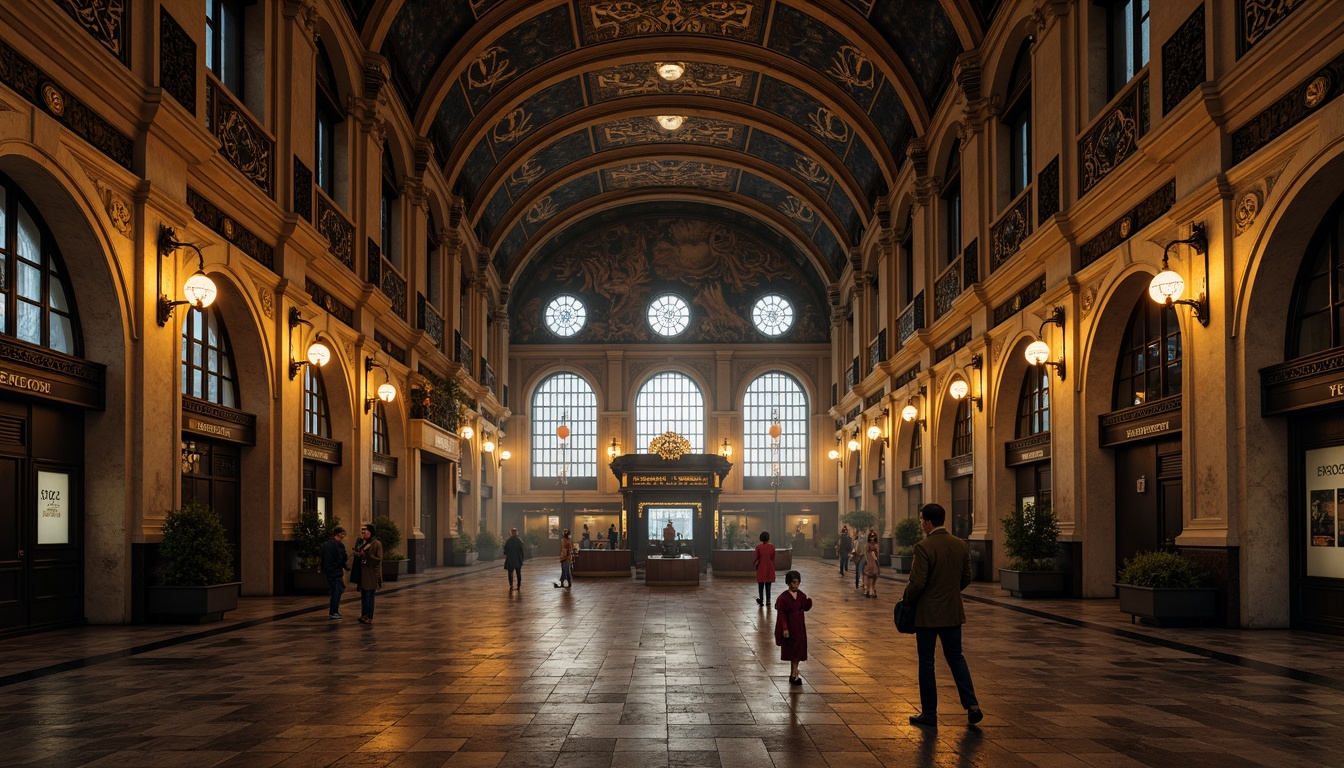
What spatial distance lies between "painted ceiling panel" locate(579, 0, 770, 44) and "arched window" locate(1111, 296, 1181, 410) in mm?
15363

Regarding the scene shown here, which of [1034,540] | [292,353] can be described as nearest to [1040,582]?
[1034,540]

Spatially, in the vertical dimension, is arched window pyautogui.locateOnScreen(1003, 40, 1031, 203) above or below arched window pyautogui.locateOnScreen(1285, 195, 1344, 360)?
above

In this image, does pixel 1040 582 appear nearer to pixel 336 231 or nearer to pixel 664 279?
pixel 336 231

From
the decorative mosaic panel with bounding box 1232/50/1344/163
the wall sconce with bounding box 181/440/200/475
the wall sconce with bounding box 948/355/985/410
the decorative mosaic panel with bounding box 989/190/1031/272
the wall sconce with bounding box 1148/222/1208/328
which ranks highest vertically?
the decorative mosaic panel with bounding box 989/190/1031/272

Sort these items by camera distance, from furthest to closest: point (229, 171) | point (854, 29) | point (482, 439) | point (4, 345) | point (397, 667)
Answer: point (482, 439) < point (854, 29) < point (229, 171) < point (4, 345) < point (397, 667)

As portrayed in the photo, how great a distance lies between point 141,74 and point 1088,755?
41.0 ft

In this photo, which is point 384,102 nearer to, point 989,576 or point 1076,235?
point 1076,235

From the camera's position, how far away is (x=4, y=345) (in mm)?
11141

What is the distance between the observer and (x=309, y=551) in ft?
59.7

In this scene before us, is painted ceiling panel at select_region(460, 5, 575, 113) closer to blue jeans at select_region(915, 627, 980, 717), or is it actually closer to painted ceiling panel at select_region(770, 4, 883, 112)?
painted ceiling panel at select_region(770, 4, 883, 112)

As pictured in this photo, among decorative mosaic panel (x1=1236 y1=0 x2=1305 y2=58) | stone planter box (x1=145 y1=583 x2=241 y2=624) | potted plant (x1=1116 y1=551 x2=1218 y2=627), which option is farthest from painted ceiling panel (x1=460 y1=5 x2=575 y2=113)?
potted plant (x1=1116 y1=551 x2=1218 y2=627)

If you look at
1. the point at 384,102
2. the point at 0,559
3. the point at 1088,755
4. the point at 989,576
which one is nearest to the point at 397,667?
the point at 0,559

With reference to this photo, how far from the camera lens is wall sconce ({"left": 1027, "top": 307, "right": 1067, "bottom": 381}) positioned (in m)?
17.4

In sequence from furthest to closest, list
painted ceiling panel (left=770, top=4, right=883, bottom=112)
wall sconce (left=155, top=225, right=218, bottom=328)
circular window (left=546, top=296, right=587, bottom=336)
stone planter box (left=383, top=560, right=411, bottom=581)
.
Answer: circular window (left=546, top=296, right=587, bottom=336)
painted ceiling panel (left=770, top=4, right=883, bottom=112)
stone planter box (left=383, top=560, right=411, bottom=581)
wall sconce (left=155, top=225, right=218, bottom=328)
